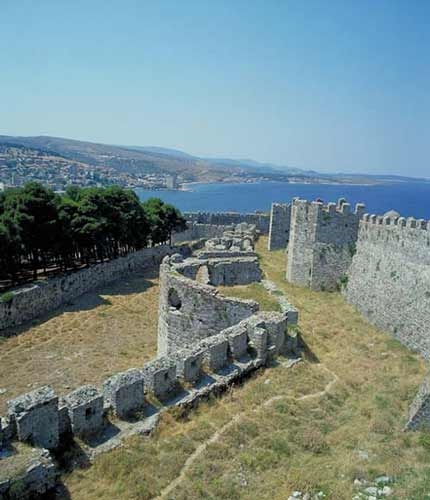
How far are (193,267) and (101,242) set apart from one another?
17217mm

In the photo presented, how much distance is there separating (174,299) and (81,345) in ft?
23.0

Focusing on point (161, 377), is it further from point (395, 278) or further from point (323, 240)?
point (323, 240)

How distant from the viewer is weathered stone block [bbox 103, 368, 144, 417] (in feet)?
29.8

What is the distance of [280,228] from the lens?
115 ft

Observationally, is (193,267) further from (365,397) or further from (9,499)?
(9,499)

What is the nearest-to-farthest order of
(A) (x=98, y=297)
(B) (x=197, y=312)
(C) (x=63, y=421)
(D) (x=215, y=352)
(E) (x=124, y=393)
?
(C) (x=63, y=421), (E) (x=124, y=393), (D) (x=215, y=352), (B) (x=197, y=312), (A) (x=98, y=297)

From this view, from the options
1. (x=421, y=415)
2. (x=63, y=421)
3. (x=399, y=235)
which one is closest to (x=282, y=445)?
(x=421, y=415)

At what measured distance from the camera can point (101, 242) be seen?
1302 inches

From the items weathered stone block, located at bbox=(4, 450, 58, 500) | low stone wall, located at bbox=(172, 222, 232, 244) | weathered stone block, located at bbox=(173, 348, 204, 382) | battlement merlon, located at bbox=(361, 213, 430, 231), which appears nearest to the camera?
weathered stone block, located at bbox=(4, 450, 58, 500)

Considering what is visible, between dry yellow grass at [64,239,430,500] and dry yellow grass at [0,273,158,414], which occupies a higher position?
dry yellow grass at [64,239,430,500]

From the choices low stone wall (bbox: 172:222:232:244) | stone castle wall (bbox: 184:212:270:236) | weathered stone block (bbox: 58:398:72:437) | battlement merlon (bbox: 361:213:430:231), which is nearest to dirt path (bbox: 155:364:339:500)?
weathered stone block (bbox: 58:398:72:437)

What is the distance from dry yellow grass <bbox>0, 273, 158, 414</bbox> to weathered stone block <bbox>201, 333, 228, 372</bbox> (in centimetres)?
612

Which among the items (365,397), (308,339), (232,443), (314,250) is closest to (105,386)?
(232,443)

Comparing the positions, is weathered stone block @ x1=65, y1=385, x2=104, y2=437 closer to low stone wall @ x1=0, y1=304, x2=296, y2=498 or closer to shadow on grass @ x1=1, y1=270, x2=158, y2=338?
low stone wall @ x1=0, y1=304, x2=296, y2=498
